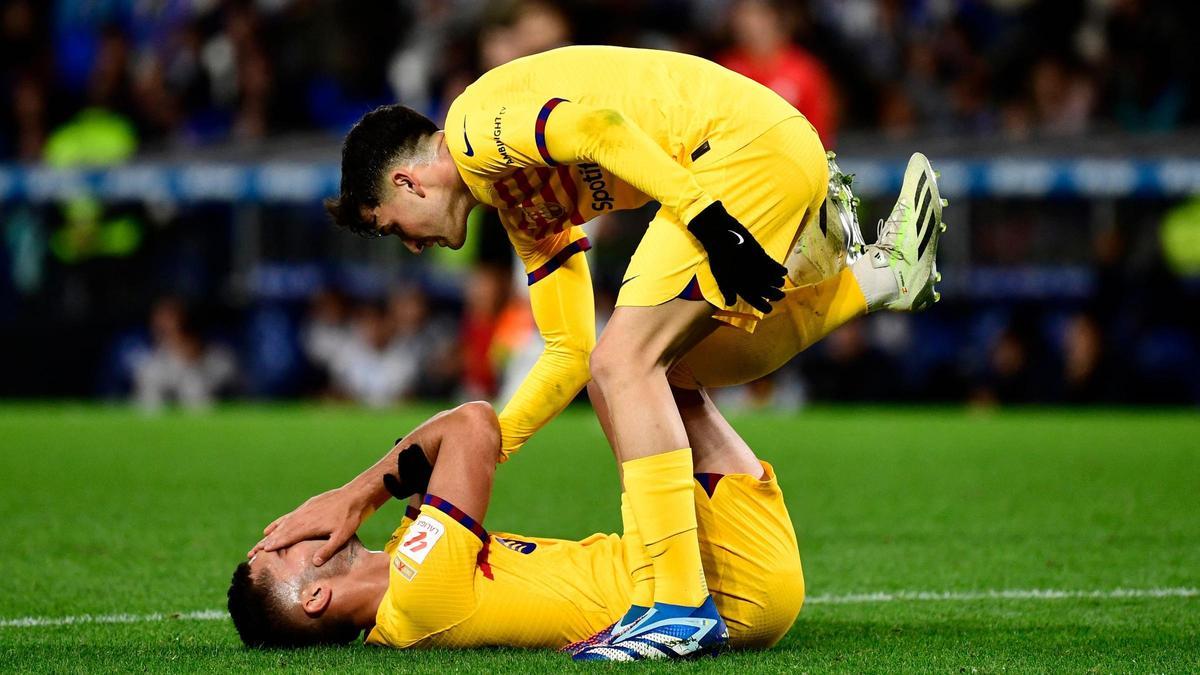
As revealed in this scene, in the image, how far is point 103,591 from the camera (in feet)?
17.8

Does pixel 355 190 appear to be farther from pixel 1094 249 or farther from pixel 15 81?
pixel 15 81

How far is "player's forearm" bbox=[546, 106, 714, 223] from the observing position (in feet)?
13.6

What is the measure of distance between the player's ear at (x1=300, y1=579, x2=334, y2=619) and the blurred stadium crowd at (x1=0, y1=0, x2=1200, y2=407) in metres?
8.94

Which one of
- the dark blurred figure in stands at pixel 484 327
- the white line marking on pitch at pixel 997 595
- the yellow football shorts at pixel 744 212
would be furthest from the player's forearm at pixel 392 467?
the dark blurred figure in stands at pixel 484 327

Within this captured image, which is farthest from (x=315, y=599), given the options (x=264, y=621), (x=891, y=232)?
(x=891, y=232)

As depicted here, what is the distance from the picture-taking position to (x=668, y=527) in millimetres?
4168

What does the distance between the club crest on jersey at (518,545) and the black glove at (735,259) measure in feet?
2.87

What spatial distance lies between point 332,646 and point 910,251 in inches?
75.8

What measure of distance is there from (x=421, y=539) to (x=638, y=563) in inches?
21.6

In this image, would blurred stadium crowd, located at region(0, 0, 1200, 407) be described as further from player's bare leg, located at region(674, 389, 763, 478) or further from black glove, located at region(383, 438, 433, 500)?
black glove, located at region(383, 438, 433, 500)

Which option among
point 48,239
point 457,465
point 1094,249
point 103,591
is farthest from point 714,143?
point 48,239

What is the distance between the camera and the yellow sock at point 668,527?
4172 mm

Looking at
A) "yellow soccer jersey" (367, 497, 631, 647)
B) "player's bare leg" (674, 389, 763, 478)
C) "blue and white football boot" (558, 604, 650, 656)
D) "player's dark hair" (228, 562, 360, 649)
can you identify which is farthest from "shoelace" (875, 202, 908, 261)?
"player's dark hair" (228, 562, 360, 649)

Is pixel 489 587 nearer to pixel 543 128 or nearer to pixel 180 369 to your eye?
pixel 543 128
